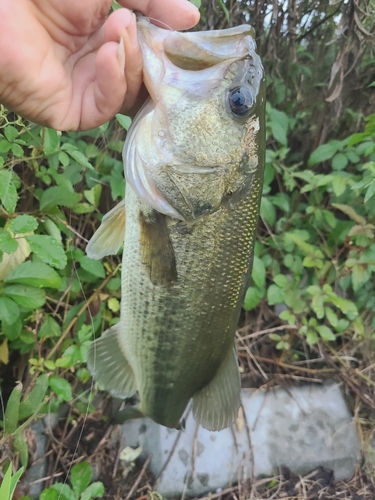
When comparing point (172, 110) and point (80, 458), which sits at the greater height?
point (172, 110)

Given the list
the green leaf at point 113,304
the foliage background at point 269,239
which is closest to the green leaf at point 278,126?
the foliage background at point 269,239

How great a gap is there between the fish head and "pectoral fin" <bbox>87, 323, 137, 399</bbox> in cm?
61

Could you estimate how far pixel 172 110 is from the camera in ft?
3.22

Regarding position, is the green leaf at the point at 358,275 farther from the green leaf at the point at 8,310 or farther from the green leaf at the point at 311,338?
the green leaf at the point at 8,310

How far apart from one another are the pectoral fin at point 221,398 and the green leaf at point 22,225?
0.77 m

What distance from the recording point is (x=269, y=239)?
2297 mm

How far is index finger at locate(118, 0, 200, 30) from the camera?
1.02 m

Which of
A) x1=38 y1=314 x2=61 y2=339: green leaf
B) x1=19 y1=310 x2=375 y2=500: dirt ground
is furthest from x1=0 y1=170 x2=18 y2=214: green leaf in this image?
x1=19 y1=310 x2=375 y2=500: dirt ground

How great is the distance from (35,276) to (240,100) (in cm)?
85

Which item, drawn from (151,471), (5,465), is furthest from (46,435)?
(151,471)

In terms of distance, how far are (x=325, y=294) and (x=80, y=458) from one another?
1375mm

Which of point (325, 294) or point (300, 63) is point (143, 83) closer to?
point (325, 294)

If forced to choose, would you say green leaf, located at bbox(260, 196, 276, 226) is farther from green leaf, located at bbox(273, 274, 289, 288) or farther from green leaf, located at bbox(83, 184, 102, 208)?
green leaf, located at bbox(83, 184, 102, 208)

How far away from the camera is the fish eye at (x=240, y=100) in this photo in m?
0.99
